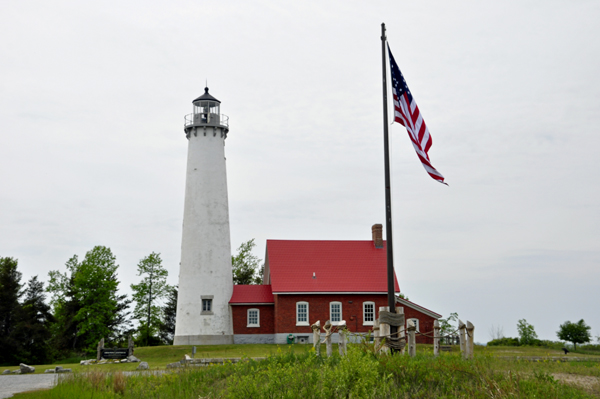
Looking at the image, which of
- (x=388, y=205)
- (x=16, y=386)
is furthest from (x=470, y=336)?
(x=16, y=386)

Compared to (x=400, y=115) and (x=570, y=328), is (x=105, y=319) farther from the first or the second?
(x=400, y=115)

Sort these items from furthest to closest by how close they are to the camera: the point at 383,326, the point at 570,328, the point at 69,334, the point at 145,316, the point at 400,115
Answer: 1. the point at 145,316
2. the point at 69,334
3. the point at 570,328
4. the point at 400,115
5. the point at 383,326

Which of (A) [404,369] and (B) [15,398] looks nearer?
(A) [404,369]

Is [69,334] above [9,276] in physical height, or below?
below

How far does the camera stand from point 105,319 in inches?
1940

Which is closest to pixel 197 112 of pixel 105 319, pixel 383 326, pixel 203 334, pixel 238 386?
pixel 203 334

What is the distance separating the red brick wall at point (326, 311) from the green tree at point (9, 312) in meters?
17.8

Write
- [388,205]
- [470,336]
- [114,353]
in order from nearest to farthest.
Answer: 1. [388,205]
2. [470,336]
3. [114,353]

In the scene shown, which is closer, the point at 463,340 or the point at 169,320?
the point at 463,340

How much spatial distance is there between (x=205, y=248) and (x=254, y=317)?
6.26 metres

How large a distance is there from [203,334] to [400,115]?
26351mm

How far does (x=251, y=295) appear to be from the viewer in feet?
131

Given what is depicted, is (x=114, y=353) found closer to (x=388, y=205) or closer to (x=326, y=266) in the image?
(x=326, y=266)

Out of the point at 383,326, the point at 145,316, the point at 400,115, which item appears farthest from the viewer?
the point at 145,316
